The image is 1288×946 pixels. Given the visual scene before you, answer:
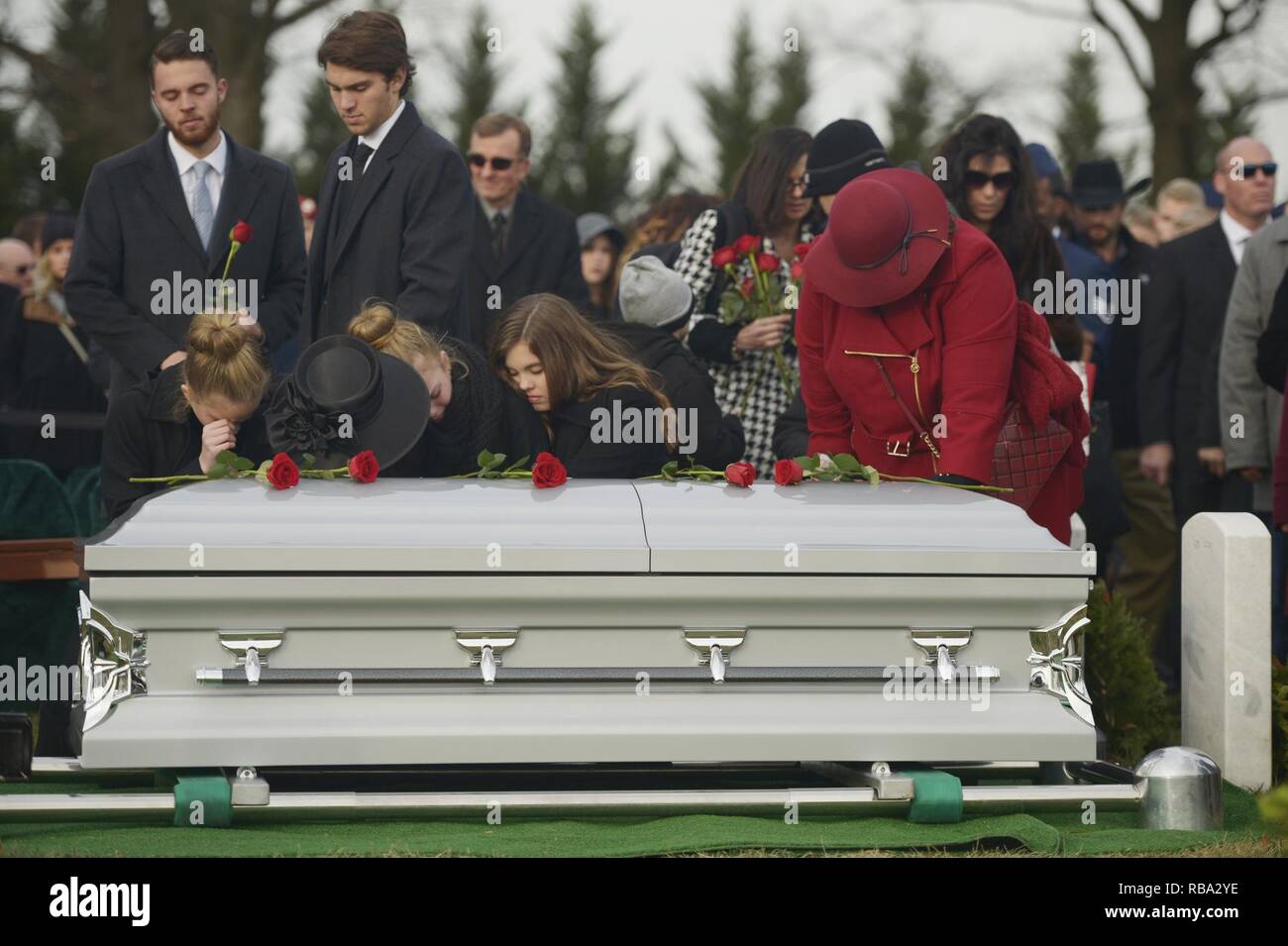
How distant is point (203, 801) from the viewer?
4203mm

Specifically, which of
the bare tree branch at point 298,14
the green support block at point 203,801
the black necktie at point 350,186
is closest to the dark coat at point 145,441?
the black necktie at point 350,186

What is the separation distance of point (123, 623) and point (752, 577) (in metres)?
1.46

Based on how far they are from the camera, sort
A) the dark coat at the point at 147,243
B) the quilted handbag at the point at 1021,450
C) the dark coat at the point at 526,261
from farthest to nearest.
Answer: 1. the dark coat at the point at 526,261
2. the dark coat at the point at 147,243
3. the quilted handbag at the point at 1021,450

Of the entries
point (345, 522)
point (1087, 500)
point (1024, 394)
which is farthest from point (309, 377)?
point (1087, 500)

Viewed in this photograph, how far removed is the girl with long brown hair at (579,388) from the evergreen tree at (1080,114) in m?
31.0

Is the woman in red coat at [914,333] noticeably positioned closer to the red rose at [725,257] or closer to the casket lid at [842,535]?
the casket lid at [842,535]

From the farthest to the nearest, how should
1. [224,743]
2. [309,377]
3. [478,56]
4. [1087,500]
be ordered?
[478,56]
[1087,500]
[309,377]
[224,743]

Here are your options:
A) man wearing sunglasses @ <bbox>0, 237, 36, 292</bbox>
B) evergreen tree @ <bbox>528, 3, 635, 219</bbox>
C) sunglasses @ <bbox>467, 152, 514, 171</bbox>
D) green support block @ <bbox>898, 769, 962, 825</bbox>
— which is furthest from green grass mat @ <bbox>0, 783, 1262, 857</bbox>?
evergreen tree @ <bbox>528, 3, 635, 219</bbox>

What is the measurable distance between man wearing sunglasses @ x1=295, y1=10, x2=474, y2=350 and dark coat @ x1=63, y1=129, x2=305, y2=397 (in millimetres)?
263

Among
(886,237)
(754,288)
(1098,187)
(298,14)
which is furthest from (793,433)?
(298,14)

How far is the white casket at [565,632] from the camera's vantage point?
166 inches

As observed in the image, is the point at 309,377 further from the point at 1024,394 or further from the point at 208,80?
the point at 1024,394

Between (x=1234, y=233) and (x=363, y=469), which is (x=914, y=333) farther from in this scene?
(x=1234, y=233)
